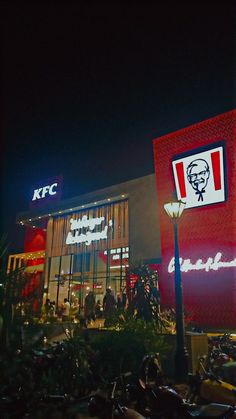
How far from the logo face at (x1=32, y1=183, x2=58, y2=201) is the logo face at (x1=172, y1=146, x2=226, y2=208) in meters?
12.5

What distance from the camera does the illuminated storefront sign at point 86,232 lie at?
22858 millimetres

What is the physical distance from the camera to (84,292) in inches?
965

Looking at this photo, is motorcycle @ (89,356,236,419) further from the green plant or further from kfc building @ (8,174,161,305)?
kfc building @ (8,174,161,305)

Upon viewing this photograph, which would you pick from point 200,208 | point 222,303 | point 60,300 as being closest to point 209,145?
point 200,208

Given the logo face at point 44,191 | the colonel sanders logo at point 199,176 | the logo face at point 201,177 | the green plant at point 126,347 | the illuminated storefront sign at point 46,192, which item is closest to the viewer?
the green plant at point 126,347

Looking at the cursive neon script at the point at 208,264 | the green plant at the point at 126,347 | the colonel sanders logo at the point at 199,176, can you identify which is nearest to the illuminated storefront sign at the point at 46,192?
the colonel sanders logo at the point at 199,176

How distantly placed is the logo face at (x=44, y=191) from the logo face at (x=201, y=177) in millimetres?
12475

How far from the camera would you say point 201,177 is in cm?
1541

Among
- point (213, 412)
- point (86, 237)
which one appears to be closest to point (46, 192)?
point (86, 237)

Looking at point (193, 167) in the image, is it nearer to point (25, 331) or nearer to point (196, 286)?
point (196, 286)

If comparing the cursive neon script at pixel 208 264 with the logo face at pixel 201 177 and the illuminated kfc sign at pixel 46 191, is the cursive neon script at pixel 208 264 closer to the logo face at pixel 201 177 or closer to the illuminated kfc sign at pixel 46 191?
the logo face at pixel 201 177

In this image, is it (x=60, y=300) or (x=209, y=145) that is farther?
(x=60, y=300)

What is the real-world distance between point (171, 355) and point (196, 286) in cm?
761

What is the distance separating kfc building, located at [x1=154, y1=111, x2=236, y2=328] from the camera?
1448 centimetres
